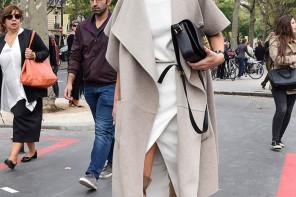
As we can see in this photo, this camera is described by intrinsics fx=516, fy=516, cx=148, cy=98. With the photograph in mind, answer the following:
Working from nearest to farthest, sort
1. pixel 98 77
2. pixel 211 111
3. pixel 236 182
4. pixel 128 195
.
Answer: pixel 128 195 → pixel 211 111 → pixel 98 77 → pixel 236 182

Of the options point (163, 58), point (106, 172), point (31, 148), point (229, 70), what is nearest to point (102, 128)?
point (106, 172)

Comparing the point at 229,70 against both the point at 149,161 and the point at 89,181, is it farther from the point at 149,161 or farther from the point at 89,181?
the point at 149,161

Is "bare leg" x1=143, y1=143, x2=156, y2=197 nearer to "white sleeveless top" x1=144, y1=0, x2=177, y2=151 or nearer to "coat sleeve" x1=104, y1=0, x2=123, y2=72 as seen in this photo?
"white sleeveless top" x1=144, y1=0, x2=177, y2=151

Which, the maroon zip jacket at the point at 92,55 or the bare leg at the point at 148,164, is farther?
the maroon zip jacket at the point at 92,55

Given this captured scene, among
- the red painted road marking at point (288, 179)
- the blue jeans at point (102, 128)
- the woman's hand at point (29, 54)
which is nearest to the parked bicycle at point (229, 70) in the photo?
the red painted road marking at point (288, 179)

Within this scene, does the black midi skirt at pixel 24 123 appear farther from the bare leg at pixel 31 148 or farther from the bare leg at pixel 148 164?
the bare leg at pixel 148 164

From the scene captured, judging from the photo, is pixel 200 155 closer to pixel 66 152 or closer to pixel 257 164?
pixel 257 164

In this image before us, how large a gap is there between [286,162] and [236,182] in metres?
1.26

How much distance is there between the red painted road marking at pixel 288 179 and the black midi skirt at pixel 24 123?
111 inches

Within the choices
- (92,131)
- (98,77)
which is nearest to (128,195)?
(98,77)

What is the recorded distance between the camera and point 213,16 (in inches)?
114

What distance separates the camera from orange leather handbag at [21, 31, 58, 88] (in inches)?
225

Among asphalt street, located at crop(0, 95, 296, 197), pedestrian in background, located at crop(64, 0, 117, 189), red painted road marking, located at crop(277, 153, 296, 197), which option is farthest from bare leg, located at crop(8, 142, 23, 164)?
red painted road marking, located at crop(277, 153, 296, 197)

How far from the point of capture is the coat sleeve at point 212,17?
2881 millimetres
